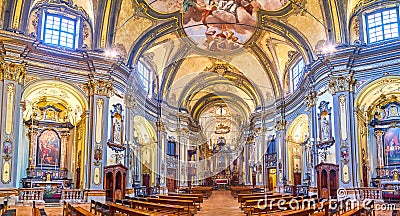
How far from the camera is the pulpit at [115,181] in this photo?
64.2 ft

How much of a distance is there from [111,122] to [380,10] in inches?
567

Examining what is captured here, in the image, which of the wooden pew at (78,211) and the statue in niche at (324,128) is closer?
the wooden pew at (78,211)

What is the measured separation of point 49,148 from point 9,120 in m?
4.68

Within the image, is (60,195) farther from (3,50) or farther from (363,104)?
(363,104)

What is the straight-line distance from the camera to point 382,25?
1962 centimetres

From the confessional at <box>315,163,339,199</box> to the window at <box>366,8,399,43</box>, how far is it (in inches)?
256

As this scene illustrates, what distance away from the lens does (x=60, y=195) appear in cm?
1877

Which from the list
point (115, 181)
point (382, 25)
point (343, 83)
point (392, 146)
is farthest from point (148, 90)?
point (392, 146)

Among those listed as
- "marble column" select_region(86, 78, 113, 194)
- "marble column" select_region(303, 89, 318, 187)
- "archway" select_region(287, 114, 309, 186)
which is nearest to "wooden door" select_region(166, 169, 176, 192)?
"archway" select_region(287, 114, 309, 186)

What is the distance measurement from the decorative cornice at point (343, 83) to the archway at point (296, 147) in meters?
7.23

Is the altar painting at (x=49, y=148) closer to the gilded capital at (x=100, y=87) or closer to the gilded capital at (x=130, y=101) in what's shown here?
the gilded capital at (x=100, y=87)

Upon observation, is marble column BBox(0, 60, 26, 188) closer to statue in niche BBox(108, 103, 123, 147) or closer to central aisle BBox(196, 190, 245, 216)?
statue in niche BBox(108, 103, 123, 147)

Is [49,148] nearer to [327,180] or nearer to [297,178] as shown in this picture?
[327,180]

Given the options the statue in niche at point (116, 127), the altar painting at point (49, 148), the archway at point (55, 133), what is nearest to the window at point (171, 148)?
the statue in niche at point (116, 127)
